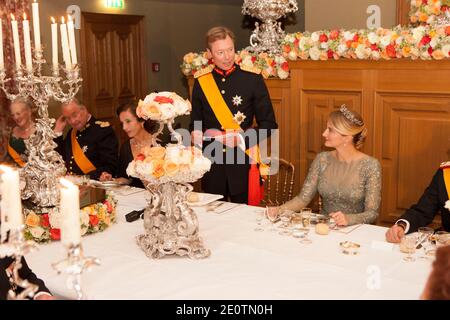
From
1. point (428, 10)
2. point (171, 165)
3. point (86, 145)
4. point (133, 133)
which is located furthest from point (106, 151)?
point (428, 10)

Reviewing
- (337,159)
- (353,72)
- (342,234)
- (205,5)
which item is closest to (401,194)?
(353,72)

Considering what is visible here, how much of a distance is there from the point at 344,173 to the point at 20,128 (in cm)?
234

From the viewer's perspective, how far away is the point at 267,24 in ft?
16.5

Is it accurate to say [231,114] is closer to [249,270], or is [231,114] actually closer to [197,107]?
[197,107]

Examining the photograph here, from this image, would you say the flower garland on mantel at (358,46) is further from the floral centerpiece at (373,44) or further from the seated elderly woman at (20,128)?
the seated elderly woman at (20,128)

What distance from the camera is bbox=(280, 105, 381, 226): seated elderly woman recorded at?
9.79 feet

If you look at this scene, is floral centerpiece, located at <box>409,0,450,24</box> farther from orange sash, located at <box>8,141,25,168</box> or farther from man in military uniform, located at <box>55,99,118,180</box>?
orange sash, located at <box>8,141,25,168</box>

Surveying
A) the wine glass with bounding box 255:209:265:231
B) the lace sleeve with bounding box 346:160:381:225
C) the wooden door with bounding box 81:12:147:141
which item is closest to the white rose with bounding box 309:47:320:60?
the lace sleeve with bounding box 346:160:381:225

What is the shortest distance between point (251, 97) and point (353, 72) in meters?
0.83

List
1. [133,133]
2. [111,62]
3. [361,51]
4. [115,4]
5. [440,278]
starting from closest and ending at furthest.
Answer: [440,278] < [133,133] < [361,51] < [115,4] < [111,62]

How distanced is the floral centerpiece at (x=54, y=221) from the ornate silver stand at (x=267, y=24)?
2.54 metres

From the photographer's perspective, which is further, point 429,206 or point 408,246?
point 429,206

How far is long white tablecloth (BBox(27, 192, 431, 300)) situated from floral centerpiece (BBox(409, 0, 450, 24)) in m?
2.70

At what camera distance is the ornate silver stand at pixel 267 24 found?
4.86 metres
